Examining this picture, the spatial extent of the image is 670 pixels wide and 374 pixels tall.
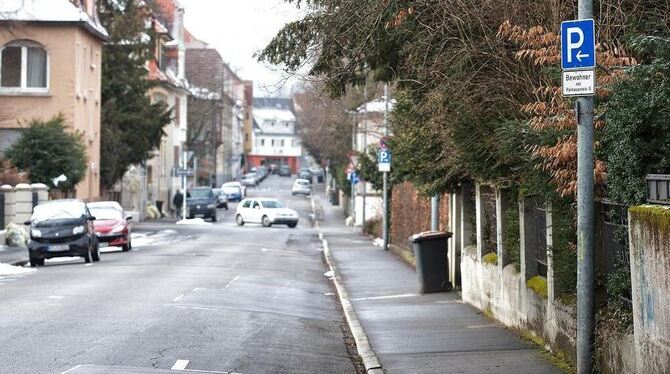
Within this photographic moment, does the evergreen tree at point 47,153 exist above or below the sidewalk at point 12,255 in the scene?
above

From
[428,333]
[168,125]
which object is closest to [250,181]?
[168,125]

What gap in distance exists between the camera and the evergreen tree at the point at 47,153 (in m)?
42.1

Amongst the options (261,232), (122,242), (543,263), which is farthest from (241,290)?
(261,232)

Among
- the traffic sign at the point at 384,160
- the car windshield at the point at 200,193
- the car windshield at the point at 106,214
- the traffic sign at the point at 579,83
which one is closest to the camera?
the traffic sign at the point at 579,83

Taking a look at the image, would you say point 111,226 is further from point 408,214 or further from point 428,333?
point 428,333

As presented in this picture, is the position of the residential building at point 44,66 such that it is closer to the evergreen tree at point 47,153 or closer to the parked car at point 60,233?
the evergreen tree at point 47,153

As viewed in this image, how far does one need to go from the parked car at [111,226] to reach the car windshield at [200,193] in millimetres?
30782

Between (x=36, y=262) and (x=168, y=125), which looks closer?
(x=36, y=262)

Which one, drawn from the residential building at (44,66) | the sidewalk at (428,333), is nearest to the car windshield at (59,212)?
the sidewalk at (428,333)

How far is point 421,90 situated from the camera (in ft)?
50.6

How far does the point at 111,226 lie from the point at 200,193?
32.4 m

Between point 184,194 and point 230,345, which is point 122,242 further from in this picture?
point 184,194

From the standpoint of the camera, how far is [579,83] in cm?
994

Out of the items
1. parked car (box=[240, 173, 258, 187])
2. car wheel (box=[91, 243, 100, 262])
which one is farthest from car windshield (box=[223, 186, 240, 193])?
car wheel (box=[91, 243, 100, 262])
